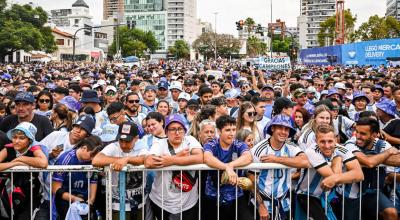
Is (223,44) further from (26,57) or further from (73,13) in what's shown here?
(26,57)

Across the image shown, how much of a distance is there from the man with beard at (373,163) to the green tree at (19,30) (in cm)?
6625

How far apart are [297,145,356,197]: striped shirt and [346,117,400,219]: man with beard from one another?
168 millimetres

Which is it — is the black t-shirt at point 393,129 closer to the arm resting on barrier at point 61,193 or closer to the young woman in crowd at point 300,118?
the young woman in crowd at point 300,118

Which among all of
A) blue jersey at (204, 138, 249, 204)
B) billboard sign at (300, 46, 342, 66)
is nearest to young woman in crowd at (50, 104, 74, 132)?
blue jersey at (204, 138, 249, 204)

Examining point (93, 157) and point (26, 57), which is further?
point (26, 57)

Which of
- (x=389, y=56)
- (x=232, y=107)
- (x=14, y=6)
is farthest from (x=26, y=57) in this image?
(x=232, y=107)

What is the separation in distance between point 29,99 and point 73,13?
6761 inches

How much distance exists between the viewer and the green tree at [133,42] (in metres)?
125

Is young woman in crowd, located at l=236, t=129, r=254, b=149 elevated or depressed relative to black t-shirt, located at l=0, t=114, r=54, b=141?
depressed

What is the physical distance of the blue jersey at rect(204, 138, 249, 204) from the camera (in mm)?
5438

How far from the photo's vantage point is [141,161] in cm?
526

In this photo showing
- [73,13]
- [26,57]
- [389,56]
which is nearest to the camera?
[389,56]

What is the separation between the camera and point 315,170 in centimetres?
539

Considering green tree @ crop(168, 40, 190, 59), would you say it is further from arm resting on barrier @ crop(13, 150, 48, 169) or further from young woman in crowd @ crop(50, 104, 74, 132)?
arm resting on barrier @ crop(13, 150, 48, 169)
